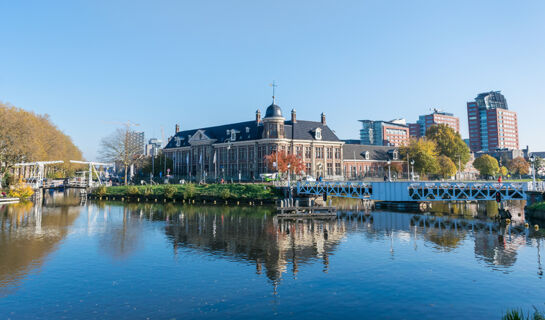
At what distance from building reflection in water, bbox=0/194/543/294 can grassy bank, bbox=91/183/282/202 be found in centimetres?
1334

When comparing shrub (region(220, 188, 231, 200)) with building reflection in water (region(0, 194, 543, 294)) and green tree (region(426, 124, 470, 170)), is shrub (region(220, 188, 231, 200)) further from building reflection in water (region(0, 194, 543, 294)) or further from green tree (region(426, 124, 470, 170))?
green tree (region(426, 124, 470, 170))

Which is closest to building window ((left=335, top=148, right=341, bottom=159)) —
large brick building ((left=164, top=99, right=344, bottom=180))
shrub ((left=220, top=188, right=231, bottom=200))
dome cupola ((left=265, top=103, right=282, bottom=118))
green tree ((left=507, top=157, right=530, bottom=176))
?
large brick building ((left=164, top=99, right=344, bottom=180))

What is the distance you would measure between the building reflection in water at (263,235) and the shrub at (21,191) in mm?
20772

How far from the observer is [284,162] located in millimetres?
81312

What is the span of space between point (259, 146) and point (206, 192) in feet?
85.1

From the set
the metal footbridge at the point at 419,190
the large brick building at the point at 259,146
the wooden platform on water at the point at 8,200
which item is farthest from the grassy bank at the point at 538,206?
the wooden platform on water at the point at 8,200

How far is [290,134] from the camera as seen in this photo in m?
92.1

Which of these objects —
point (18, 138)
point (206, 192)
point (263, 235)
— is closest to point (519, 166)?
point (206, 192)

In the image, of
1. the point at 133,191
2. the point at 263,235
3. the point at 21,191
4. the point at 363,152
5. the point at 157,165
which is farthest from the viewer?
the point at 157,165

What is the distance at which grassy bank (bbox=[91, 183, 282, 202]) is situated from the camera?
6456cm

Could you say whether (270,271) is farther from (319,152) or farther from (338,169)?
(338,169)

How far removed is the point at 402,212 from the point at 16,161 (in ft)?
235

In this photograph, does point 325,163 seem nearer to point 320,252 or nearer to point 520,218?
point 520,218

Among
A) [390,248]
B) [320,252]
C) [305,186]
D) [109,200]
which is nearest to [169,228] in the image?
[320,252]
